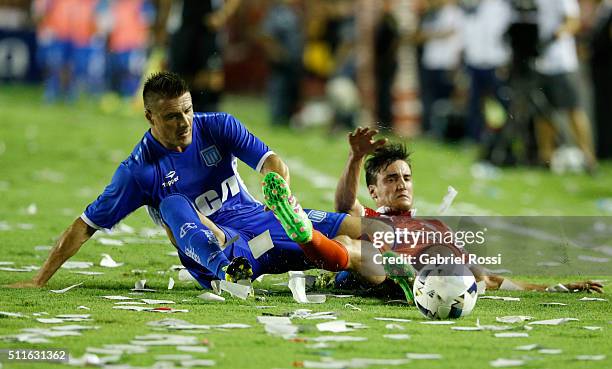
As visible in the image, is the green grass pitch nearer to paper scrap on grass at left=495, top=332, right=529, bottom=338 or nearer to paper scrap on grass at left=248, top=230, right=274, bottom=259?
paper scrap on grass at left=495, top=332, right=529, bottom=338

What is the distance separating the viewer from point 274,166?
8.87m

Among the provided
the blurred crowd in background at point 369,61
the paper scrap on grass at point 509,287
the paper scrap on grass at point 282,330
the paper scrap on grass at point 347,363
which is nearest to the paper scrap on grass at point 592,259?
the paper scrap on grass at point 509,287

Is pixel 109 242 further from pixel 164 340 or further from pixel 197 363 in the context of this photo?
pixel 197 363

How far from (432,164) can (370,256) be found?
12149 mm

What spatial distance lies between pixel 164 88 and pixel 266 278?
150 cm

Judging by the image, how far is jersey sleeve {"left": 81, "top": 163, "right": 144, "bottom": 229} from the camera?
8.84m

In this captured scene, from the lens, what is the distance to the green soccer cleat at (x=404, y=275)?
834cm

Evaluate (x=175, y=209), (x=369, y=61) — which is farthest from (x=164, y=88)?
(x=369, y=61)

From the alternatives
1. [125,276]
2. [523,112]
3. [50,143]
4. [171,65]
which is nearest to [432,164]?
[523,112]

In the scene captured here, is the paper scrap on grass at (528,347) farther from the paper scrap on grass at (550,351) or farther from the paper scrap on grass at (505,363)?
the paper scrap on grass at (505,363)

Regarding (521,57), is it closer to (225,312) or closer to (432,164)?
(432,164)

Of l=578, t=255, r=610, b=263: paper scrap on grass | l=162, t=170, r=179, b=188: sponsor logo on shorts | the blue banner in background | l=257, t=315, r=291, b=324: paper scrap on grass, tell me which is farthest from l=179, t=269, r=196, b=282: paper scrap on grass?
the blue banner in background

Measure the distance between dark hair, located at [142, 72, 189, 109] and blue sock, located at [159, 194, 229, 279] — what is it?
0.61m

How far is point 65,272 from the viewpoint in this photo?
9.80 m
